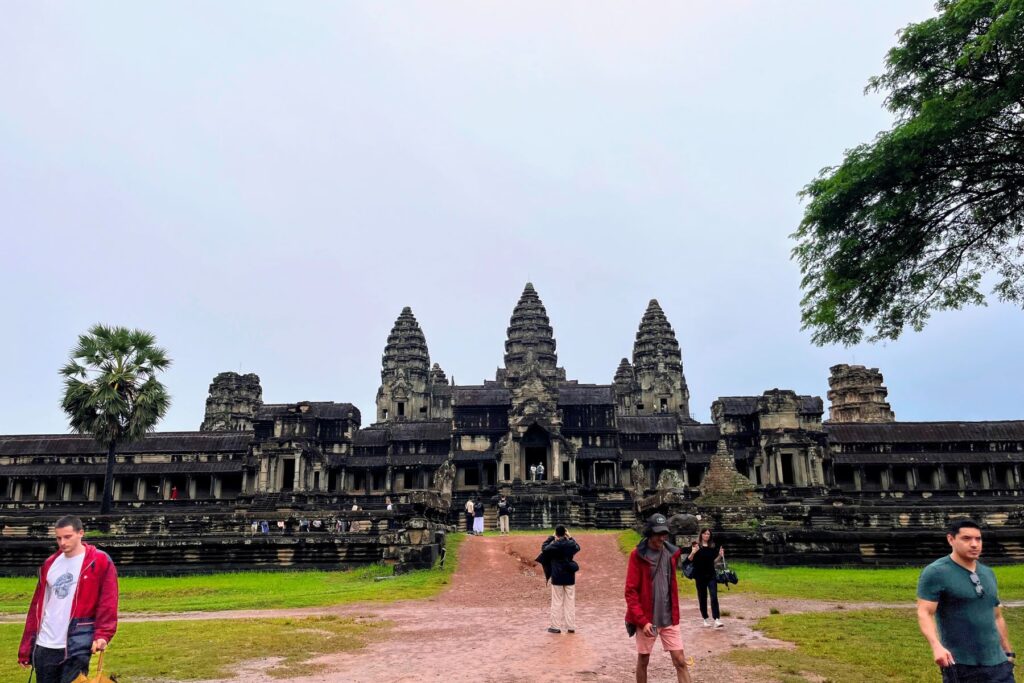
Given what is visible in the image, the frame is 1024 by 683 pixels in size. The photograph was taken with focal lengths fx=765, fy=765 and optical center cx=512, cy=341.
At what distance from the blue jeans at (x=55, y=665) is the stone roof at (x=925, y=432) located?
53826mm

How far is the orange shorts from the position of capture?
7.36 m

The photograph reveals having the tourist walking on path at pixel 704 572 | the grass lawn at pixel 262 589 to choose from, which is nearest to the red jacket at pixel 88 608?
the tourist walking on path at pixel 704 572

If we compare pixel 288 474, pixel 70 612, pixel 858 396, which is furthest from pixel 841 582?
pixel 858 396

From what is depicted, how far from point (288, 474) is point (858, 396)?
52468 mm

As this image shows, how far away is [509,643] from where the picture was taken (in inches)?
436

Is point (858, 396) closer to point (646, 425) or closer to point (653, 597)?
point (646, 425)

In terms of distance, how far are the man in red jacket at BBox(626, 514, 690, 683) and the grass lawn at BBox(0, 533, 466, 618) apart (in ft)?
34.1

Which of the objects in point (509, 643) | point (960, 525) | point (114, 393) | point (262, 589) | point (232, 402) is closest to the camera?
point (960, 525)

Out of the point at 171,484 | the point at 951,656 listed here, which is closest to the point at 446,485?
the point at 171,484

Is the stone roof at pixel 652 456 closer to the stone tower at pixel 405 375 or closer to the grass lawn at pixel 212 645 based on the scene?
the stone tower at pixel 405 375

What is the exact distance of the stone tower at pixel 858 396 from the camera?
71562 mm

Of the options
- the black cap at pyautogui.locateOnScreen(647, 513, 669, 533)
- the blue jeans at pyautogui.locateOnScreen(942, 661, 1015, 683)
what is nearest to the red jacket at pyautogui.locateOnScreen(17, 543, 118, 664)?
the black cap at pyautogui.locateOnScreen(647, 513, 669, 533)

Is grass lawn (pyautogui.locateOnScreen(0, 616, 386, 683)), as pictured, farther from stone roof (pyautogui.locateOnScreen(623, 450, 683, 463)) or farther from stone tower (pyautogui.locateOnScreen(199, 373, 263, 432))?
stone tower (pyautogui.locateOnScreen(199, 373, 263, 432))

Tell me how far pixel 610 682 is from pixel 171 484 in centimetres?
5593
